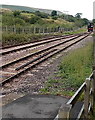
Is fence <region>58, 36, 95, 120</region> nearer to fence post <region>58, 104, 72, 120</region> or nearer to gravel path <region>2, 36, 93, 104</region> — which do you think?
fence post <region>58, 104, 72, 120</region>

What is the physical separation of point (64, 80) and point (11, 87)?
2.15 metres

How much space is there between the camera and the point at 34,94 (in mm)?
7426

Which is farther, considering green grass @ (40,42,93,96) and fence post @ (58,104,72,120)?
green grass @ (40,42,93,96)

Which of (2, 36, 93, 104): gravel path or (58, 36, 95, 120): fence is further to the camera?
(2, 36, 93, 104): gravel path

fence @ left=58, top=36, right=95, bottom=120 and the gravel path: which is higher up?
fence @ left=58, top=36, right=95, bottom=120

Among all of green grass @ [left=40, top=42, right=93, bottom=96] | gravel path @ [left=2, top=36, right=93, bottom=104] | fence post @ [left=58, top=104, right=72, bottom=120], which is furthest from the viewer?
green grass @ [left=40, top=42, right=93, bottom=96]

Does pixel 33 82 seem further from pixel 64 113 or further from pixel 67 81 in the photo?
pixel 64 113

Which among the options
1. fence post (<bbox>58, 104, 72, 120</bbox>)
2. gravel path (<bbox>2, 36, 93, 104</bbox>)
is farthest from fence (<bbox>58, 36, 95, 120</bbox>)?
gravel path (<bbox>2, 36, 93, 104</bbox>)

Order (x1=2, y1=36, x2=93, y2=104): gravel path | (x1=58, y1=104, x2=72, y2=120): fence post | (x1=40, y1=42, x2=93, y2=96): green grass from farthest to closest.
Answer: (x1=40, y1=42, x2=93, y2=96): green grass < (x1=2, y1=36, x2=93, y2=104): gravel path < (x1=58, y1=104, x2=72, y2=120): fence post

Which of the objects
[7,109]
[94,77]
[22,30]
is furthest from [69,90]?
[22,30]

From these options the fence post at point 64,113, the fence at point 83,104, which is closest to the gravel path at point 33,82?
the fence at point 83,104

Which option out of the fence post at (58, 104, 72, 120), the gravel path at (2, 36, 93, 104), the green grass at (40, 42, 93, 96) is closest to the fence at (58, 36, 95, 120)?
the fence post at (58, 104, 72, 120)

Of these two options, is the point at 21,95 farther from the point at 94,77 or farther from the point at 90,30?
the point at 90,30

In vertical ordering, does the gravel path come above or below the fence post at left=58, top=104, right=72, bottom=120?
below
